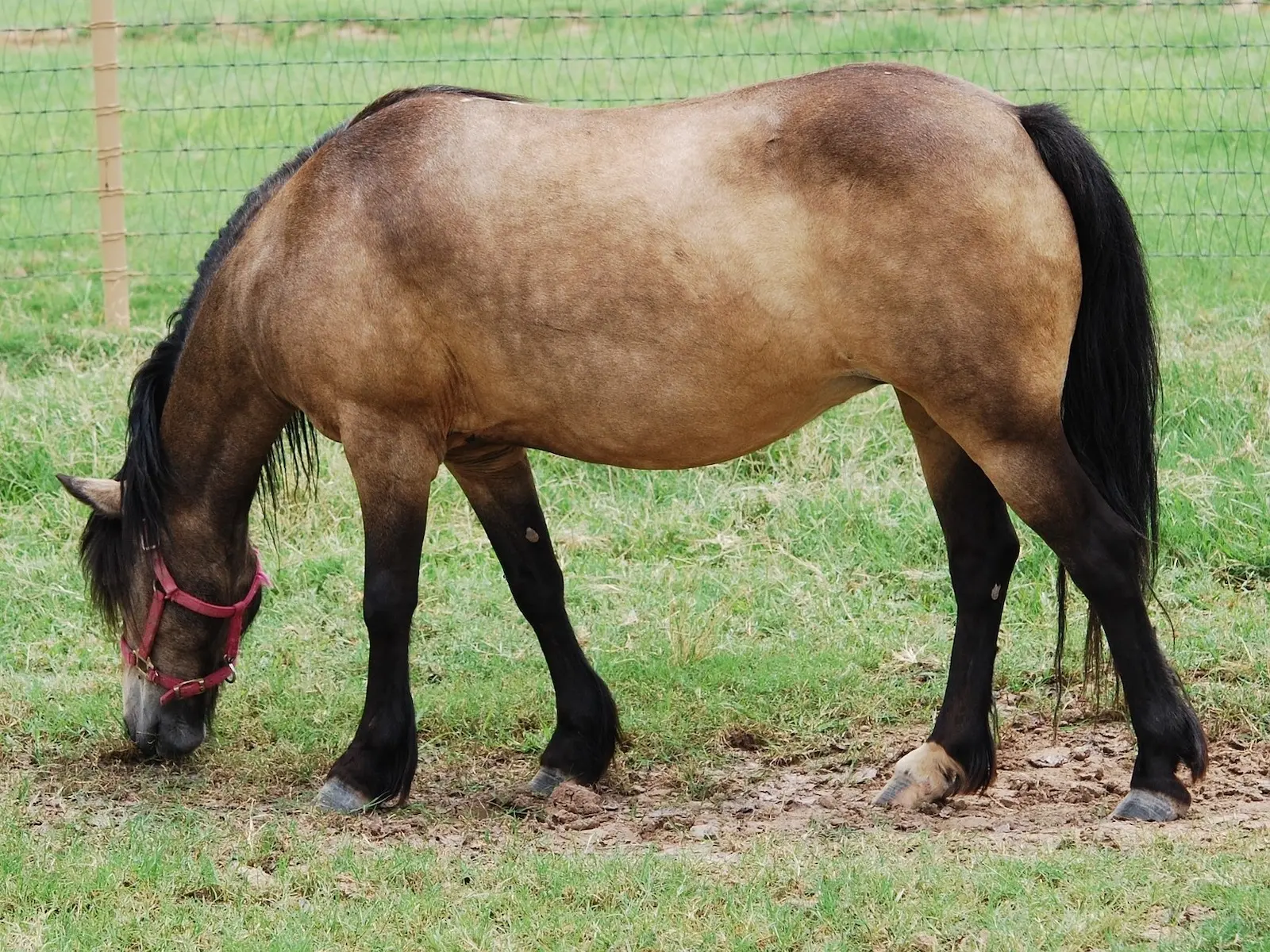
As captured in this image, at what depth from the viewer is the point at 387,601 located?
4375mm

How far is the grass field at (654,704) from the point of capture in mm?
3502

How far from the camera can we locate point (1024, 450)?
3881 millimetres

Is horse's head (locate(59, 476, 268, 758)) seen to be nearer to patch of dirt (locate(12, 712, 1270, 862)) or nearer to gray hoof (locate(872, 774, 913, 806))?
patch of dirt (locate(12, 712, 1270, 862))

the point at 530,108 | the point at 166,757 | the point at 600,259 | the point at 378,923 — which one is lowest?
the point at 166,757

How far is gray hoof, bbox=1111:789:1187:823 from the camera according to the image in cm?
407

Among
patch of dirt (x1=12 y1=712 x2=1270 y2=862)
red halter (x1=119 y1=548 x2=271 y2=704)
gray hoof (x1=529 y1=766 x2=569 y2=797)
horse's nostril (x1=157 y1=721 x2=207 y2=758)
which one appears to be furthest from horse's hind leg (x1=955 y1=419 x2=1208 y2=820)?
horse's nostril (x1=157 y1=721 x2=207 y2=758)

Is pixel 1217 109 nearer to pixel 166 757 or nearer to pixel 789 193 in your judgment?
pixel 789 193

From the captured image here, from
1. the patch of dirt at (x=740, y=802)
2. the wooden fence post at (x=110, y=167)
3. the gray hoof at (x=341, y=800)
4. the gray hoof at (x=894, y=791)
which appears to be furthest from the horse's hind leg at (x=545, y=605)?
the wooden fence post at (x=110, y=167)

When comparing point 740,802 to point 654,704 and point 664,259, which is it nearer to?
point 654,704

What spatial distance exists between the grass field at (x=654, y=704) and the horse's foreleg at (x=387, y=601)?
0.13 m

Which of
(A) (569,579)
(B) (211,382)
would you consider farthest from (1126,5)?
(B) (211,382)

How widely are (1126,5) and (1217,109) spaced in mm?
2773

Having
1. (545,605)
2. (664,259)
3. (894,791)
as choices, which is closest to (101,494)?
(545,605)

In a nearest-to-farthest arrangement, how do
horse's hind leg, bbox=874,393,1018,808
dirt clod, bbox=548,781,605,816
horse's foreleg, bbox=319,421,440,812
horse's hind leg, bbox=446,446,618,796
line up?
horse's foreleg, bbox=319,421,440,812 → horse's hind leg, bbox=874,393,1018,808 → dirt clod, bbox=548,781,605,816 → horse's hind leg, bbox=446,446,618,796
